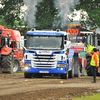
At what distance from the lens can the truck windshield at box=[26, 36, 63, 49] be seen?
70.2 ft

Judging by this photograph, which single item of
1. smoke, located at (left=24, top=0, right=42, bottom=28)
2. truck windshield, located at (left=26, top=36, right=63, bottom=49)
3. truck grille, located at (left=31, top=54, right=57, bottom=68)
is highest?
smoke, located at (left=24, top=0, right=42, bottom=28)

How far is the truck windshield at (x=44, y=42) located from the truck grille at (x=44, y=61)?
0.56 meters

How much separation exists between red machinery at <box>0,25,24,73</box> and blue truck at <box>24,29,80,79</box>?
4.99 metres

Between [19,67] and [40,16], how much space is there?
17.0 m

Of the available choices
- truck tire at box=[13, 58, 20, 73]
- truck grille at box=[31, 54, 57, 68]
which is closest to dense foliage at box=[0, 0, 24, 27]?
truck tire at box=[13, 58, 20, 73]

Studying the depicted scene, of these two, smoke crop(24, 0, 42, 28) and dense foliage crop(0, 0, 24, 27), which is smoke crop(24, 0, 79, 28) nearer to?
smoke crop(24, 0, 42, 28)

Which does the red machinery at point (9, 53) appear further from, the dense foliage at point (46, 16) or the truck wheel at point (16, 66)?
the dense foliage at point (46, 16)

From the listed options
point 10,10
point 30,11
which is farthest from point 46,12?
point 30,11

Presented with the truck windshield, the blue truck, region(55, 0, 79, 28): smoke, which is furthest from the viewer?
region(55, 0, 79, 28): smoke

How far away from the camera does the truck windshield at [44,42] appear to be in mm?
21398

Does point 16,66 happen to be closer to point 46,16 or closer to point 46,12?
point 46,16

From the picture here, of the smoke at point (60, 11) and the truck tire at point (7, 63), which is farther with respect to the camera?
the smoke at point (60, 11)

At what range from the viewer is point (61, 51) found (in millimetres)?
21203

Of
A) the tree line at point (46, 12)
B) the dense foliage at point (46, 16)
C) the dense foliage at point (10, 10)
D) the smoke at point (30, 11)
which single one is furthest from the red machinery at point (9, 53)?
the dense foliage at point (10, 10)
